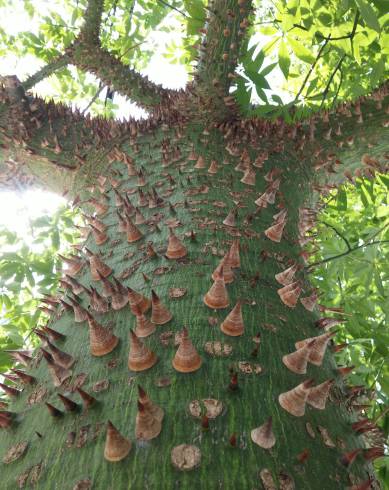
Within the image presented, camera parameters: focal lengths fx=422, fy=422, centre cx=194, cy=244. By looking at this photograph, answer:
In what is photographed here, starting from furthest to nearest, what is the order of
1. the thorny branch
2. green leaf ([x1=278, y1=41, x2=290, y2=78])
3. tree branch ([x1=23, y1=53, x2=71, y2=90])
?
1. the thorny branch
2. tree branch ([x1=23, y1=53, x2=71, y2=90])
3. green leaf ([x1=278, y1=41, x2=290, y2=78])

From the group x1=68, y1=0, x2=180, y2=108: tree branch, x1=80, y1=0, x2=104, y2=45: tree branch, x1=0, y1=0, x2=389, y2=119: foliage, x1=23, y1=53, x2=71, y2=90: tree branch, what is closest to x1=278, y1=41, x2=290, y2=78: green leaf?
x1=0, y1=0, x2=389, y2=119: foliage

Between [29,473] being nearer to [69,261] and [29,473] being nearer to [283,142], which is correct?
[69,261]

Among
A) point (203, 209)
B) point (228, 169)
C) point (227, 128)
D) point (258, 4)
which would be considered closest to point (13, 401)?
point (203, 209)

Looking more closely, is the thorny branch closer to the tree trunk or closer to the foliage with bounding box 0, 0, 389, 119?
the foliage with bounding box 0, 0, 389, 119

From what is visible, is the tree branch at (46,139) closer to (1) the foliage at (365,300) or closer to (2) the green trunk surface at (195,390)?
(2) the green trunk surface at (195,390)

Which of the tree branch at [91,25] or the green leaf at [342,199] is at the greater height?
the tree branch at [91,25]

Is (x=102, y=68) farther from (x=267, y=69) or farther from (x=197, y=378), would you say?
(x=197, y=378)

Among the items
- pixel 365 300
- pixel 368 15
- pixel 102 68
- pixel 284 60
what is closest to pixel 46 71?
pixel 102 68

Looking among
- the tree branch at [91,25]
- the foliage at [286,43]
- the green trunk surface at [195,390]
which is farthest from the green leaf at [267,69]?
the tree branch at [91,25]

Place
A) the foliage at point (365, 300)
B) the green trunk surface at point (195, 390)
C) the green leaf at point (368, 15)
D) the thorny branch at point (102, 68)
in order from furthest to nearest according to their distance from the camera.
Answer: the thorny branch at point (102, 68) → the foliage at point (365, 300) → the green leaf at point (368, 15) → the green trunk surface at point (195, 390)
